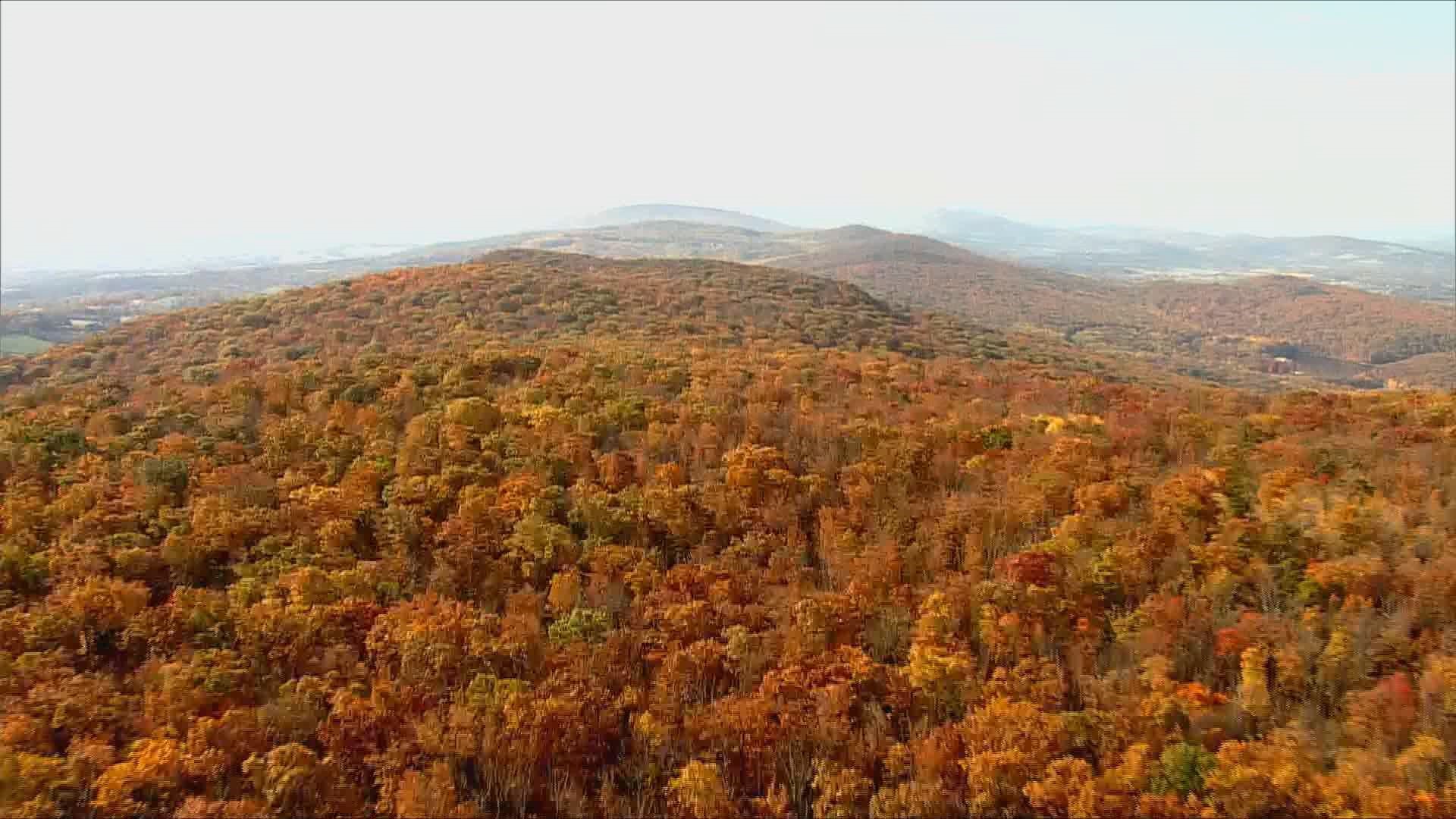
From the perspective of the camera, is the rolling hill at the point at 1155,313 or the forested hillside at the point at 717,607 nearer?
the forested hillside at the point at 717,607

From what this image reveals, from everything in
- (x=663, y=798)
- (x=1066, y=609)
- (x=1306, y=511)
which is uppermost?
(x=1306, y=511)

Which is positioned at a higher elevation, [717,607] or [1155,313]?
[717,607]

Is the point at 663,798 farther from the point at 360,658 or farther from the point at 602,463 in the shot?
the point at 602,463

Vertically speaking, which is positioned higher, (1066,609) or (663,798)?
(1066,609)

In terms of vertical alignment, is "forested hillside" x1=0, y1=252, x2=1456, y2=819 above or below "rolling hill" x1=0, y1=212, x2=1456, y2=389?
above

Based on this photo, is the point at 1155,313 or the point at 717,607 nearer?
the point at 717,607

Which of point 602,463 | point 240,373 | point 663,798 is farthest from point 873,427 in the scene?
point 240,373

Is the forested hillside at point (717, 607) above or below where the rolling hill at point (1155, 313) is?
above

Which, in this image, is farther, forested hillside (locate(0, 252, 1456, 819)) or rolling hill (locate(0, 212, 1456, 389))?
rolling hill (locate(0, 212, 1456, 389))
